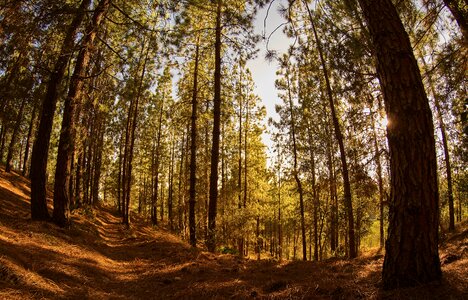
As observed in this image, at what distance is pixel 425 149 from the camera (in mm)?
3305

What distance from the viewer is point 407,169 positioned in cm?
328

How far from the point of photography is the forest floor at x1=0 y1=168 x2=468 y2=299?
3660 mm

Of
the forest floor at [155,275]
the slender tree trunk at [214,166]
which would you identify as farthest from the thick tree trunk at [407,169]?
A: the slender tree trunk at [214,166]

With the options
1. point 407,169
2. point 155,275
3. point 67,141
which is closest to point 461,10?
point 407,169

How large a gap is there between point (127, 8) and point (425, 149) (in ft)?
30.0

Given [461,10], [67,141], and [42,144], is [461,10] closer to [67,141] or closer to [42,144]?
[67,141]

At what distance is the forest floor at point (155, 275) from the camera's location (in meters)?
3.66

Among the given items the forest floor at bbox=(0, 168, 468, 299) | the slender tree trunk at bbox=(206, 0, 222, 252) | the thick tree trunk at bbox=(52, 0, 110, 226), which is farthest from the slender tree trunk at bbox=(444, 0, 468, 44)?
the thick tree trunk at bbox=(52, 0, 110, 226)

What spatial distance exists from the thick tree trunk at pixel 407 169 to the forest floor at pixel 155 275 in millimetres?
249

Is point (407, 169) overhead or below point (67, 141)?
below

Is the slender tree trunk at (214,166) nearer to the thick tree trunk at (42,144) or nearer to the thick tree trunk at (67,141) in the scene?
the thick tree trunk at (67,141)

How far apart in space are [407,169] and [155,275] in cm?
551

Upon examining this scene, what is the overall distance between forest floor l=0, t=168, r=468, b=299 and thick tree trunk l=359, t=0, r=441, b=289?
0.82 feet

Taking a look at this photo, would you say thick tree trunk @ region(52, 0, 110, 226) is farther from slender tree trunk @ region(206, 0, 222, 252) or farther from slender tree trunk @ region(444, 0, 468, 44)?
slender tree trunk @ region(444, 0, 468, 44)
